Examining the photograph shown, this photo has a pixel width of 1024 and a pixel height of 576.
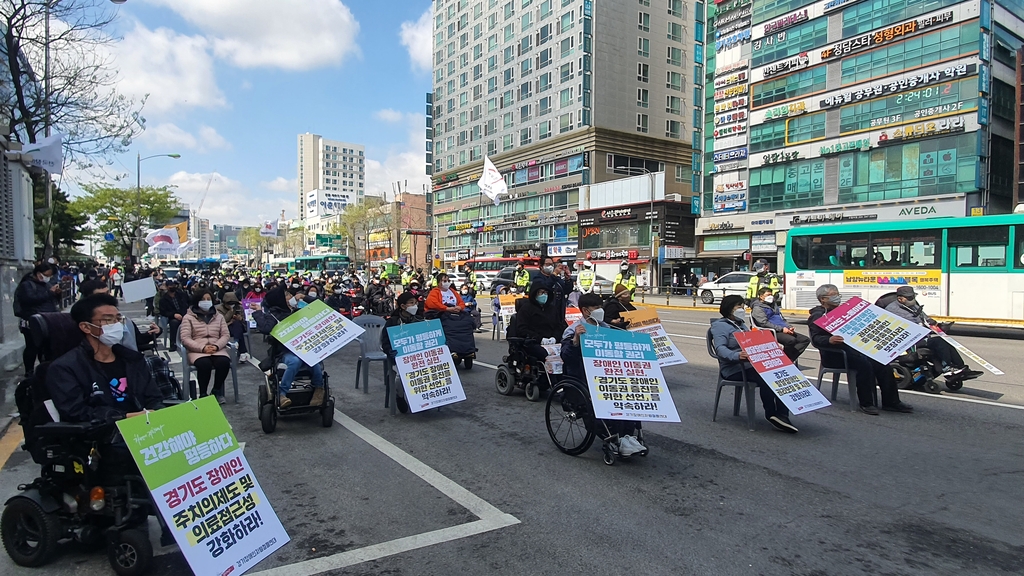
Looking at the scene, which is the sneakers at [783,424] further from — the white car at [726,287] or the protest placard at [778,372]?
the white car at [726,287]

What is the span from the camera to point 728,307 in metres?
7.35

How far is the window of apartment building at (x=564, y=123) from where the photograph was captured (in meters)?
59.5

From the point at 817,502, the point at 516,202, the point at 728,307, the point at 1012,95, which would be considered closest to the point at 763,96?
the point at 1012,95

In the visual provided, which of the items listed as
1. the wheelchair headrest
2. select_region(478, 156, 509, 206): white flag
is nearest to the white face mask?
the wheelchair headrest

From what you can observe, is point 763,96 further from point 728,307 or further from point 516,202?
point 728,307

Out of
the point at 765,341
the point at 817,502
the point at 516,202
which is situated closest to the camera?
the point at 817,502

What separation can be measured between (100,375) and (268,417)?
2.96 meters

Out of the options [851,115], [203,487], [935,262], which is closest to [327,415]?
[203,487]

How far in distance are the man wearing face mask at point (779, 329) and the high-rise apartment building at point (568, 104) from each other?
144ft

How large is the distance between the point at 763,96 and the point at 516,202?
1131 inches

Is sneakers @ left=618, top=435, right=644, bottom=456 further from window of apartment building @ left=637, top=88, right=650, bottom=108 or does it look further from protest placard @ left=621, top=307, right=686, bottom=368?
window of apartment building @ left=637, top=88, right=650, bottom=108

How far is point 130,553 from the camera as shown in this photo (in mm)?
3658

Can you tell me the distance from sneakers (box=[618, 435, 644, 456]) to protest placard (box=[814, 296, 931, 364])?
3.62 metres

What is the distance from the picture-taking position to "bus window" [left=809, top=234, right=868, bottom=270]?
723 inches
